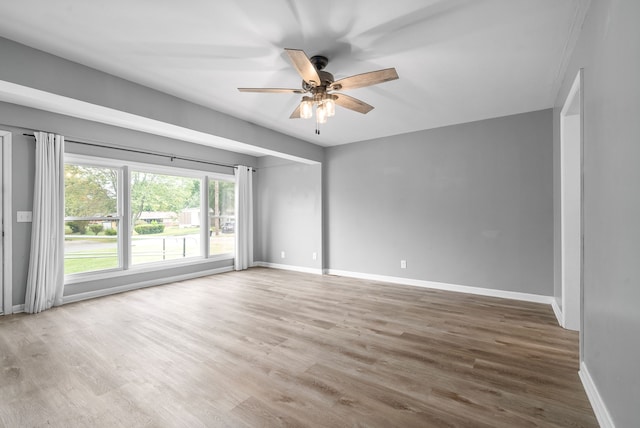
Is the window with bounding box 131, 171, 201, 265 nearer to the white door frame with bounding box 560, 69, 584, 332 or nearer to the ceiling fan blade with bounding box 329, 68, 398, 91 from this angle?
the ceiling fan blade with bounding box 329, 68, 398, 91

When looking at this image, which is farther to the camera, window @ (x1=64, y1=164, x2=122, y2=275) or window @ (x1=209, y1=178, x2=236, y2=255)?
window @ (x1=209, y1=178, x2=236, y2=255)

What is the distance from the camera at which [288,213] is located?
249 inches

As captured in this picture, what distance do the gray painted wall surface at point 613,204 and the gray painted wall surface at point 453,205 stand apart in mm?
2180

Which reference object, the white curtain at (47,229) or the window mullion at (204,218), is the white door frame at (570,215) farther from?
the white curtain at (47,229)

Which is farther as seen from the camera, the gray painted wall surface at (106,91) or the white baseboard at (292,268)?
the white baseboard at (292,268)

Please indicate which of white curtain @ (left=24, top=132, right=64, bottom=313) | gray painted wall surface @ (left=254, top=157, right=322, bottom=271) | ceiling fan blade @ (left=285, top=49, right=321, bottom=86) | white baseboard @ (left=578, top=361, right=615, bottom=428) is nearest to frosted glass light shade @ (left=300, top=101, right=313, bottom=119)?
ceiling fan blade @ (left=285, top=49, right=321, bottom=86)

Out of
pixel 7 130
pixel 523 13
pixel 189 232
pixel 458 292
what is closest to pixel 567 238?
pixel 458 292

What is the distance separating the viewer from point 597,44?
5.57ft

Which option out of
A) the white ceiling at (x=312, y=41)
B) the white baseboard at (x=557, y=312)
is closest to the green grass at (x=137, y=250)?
the white ceiling at (x=312, y=41)

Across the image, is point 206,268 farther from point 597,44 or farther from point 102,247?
point 597,44

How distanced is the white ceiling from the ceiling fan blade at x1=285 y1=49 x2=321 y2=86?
0.28 m

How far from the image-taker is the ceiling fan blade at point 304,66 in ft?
6.25

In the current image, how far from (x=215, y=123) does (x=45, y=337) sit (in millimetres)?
2906

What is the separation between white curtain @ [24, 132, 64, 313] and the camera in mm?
3594
